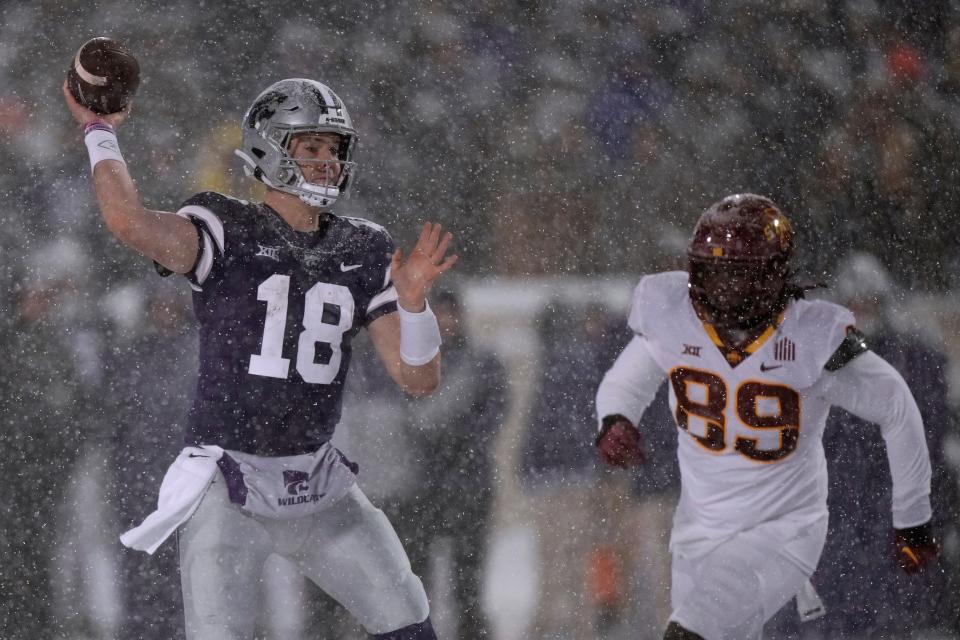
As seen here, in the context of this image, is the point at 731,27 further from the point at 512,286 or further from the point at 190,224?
the point at 190,224

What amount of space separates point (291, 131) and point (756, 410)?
1.01 meters

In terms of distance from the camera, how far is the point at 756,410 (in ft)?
6.58

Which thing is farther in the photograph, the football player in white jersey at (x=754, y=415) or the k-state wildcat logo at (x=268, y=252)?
the football player in white jersey at (x=754, y=415)

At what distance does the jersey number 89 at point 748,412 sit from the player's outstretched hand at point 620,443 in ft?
0.40

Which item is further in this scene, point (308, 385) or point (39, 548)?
point (39, 548)

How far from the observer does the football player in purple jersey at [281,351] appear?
1751 mm

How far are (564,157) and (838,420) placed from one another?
830 millimetres

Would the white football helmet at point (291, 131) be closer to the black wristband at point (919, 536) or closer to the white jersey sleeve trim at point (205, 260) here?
the white jersey sleeve trim at point (205, 260)

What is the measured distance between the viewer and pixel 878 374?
6.70 ft

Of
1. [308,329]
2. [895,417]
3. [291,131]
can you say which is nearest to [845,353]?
[895,417]

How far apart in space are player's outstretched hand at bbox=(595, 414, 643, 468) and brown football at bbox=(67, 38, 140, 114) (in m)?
→ 1.10

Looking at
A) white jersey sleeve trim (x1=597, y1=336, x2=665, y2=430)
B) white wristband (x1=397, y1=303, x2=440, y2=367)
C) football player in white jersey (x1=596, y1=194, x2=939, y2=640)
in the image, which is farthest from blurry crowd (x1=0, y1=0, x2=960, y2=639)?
white wristband (x1=397, y1=303, x2=440, y2=367)

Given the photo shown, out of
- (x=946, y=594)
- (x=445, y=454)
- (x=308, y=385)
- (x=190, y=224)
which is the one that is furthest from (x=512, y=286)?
(x=946, y=594)

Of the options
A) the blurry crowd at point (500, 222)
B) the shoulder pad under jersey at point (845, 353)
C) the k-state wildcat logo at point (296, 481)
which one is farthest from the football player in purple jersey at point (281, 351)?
the shoulder pad under jersey at point (845, 353)
